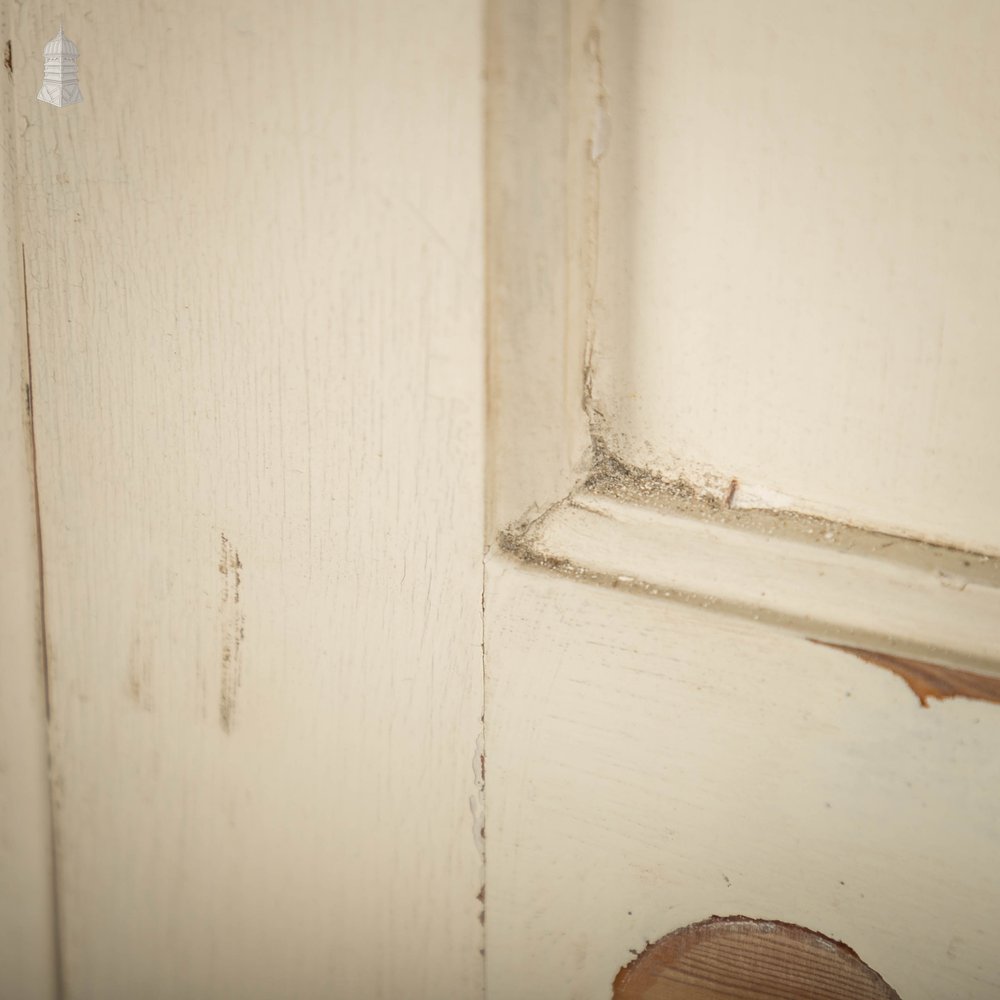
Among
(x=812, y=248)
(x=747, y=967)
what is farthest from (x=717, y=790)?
(x=812, y=248)

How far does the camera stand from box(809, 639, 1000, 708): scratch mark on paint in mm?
368

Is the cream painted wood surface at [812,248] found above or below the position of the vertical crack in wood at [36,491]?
above

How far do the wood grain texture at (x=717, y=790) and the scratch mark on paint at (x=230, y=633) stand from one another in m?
0.15

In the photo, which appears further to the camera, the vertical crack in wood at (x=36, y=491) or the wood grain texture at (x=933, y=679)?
the vertical crack in wood at (x=36, y=491)

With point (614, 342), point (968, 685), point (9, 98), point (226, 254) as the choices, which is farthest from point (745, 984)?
point (9, 98)

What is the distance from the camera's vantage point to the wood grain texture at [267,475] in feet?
Answer: 1.30

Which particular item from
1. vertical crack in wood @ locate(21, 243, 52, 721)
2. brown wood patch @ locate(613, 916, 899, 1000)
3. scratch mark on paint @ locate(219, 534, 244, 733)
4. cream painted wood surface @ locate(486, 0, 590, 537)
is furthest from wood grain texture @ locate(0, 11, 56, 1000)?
brown wood patch @ locate(613, 916, 899, 1000)

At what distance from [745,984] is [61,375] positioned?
1.56ft

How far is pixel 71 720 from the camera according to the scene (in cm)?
55

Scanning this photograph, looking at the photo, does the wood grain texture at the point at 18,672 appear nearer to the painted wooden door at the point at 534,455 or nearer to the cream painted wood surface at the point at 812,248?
the painted wooden door at the point at 534,455

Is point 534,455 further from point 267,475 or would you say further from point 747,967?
point 747,967

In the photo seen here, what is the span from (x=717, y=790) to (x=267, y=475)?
269 millimetres

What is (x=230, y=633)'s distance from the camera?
49 centimetres

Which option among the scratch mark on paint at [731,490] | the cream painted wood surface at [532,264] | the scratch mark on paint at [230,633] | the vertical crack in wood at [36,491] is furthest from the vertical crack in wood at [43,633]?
the scratch mark on paint at [731,490]
